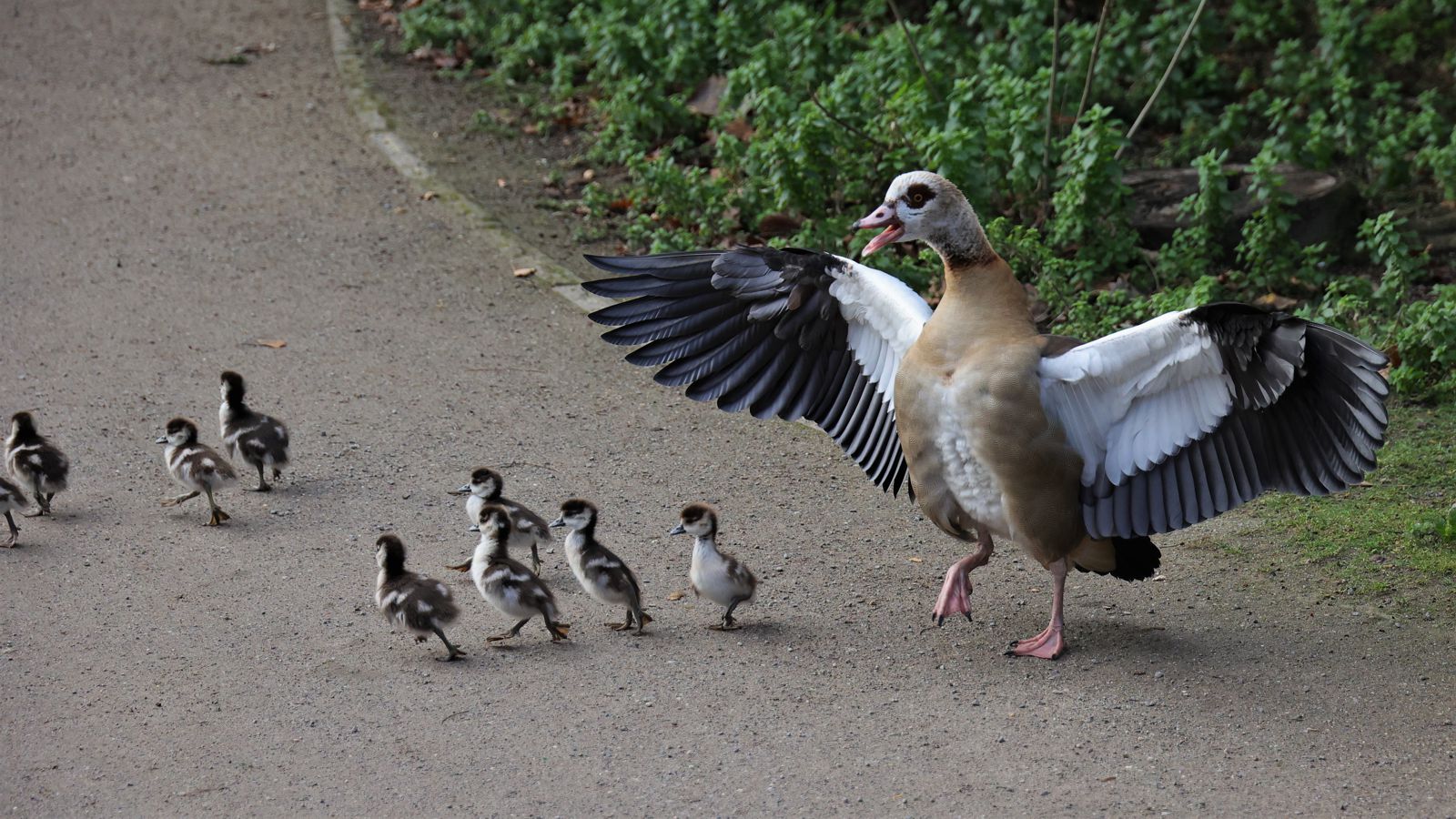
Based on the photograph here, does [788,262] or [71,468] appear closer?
[788,262]

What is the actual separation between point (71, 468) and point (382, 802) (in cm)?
319

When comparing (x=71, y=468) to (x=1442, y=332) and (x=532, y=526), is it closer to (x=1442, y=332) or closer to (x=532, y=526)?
(x=532, y=526)

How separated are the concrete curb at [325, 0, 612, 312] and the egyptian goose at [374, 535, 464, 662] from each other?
3425 millimetres

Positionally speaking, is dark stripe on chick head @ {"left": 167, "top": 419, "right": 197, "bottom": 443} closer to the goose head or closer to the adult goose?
the adult goose

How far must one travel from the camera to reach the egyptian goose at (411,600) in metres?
5.09

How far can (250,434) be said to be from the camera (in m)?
6.49

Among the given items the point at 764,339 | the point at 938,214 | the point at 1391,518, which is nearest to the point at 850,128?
the point at 764,339

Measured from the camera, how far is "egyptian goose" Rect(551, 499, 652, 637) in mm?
5301

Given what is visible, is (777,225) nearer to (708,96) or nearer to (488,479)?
(708,96)

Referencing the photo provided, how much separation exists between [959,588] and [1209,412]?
3.45 ft

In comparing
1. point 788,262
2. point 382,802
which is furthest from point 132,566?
point 788,262

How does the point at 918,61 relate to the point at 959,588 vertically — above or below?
above

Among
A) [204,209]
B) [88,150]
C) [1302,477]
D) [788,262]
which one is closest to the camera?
[1302,477]

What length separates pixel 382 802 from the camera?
434 centimetres
